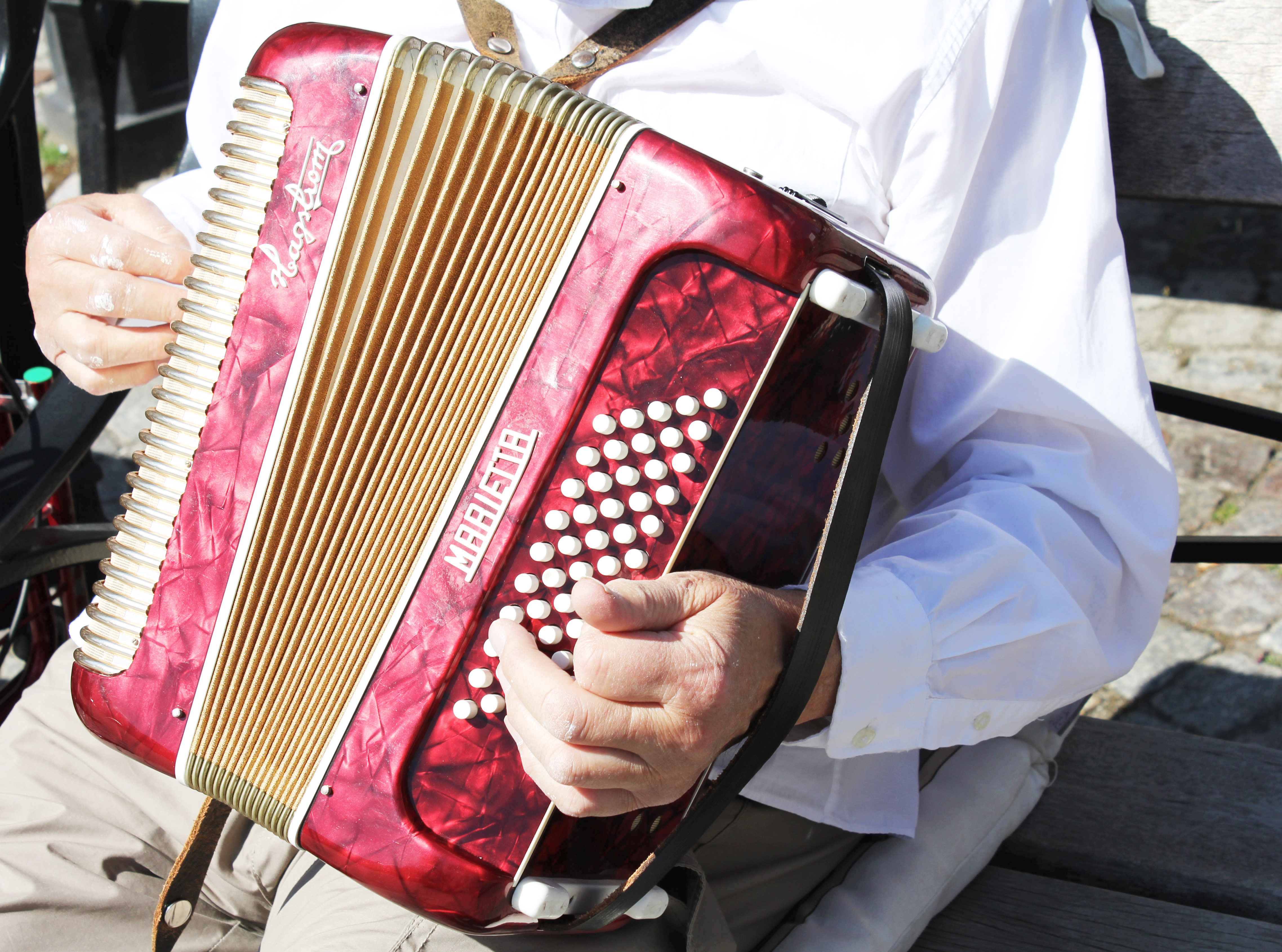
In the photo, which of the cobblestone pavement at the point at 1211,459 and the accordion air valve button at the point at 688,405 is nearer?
the accordion air valve button at the point at 688,405

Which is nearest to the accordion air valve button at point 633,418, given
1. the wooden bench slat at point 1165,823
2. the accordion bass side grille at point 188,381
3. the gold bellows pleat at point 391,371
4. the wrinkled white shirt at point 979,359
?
the gold bellows pleat at point 391,371

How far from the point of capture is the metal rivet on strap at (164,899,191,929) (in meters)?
1.16

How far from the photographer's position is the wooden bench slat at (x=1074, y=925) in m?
1.10

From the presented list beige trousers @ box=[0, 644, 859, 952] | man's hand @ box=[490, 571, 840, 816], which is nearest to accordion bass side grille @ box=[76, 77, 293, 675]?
beige trousers @ box=[0, 644, 859, 952]

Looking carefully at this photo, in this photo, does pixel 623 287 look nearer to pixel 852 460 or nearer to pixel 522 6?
pixel 852 460

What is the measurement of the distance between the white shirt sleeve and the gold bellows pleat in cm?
45

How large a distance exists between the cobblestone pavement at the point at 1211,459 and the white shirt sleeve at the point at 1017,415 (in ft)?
3.71

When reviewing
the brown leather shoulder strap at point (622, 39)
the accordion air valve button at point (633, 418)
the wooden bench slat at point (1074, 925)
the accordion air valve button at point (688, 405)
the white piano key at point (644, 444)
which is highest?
the brown leather shoulder strap at point (622, 39)

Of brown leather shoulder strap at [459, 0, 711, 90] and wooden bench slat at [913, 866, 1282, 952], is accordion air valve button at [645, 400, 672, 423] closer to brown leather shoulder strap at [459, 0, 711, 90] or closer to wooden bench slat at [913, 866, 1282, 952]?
→ brown leather shoulder strap at [459, 0, 711, 90]

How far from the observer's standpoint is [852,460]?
925 millimetres

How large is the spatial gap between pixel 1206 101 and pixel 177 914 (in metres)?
1.70

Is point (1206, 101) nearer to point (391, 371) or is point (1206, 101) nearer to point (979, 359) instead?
point (979, 359)

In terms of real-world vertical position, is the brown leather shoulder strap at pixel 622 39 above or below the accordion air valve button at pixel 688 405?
above

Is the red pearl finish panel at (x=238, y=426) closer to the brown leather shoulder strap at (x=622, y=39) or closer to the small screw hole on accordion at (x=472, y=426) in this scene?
the small screw hole on accordion at (x=472, y=426)
